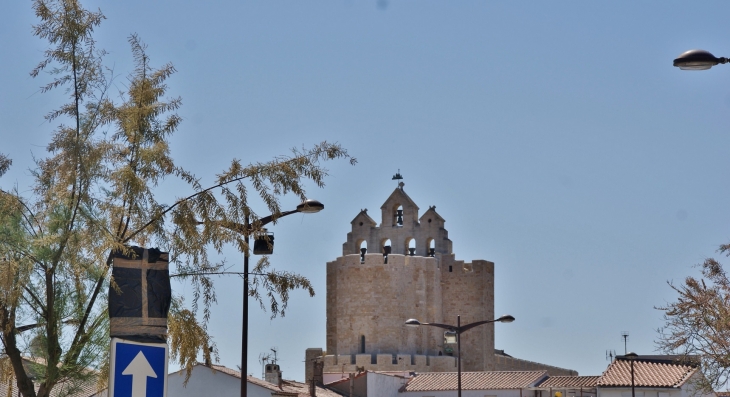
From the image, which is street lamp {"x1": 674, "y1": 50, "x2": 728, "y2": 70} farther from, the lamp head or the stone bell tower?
the stone bell tower

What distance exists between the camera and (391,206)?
3155 inches

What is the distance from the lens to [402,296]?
7631 centimetres

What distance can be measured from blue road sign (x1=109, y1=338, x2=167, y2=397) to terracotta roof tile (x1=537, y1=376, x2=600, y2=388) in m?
48.2

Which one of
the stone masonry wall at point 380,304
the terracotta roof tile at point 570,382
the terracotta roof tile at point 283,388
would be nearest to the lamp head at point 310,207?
the terracotta roof tile at point 283,388

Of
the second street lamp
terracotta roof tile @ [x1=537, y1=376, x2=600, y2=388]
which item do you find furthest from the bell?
the second street lamp

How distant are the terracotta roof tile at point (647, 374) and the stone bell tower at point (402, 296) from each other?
2271cm

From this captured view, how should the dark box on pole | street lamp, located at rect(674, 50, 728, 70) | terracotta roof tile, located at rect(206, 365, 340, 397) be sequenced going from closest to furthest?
the dark box on pole
street lamp, located at rect(674, 50, 728, 70)
terracotta roof tile, located at rect(206, 365, 340, 397)

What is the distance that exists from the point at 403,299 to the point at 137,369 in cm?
6858

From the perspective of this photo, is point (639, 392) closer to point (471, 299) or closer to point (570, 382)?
point (570, 382)

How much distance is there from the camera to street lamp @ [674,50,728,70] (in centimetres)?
1203

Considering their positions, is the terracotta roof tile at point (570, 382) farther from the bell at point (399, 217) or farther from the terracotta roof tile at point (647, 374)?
the bell at point (399, 217)

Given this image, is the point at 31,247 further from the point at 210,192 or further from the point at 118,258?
the point at 118,258

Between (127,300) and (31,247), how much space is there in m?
4.61

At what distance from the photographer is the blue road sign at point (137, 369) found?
7.95 m
